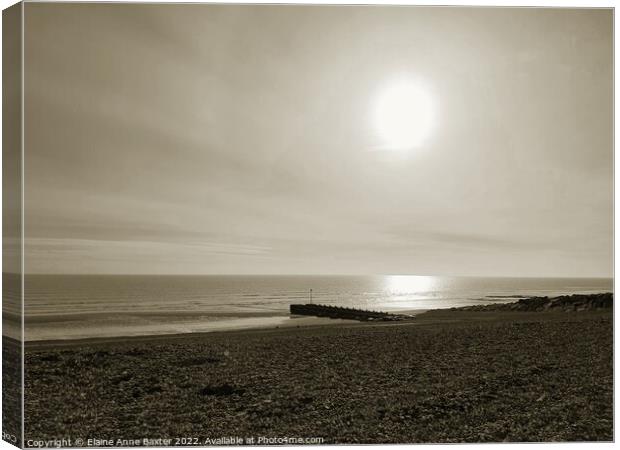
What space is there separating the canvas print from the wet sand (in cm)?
2

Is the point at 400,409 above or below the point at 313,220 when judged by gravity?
below

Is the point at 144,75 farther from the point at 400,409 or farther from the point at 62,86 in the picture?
the point at 400,409

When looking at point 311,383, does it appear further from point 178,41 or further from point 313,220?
point 178,41

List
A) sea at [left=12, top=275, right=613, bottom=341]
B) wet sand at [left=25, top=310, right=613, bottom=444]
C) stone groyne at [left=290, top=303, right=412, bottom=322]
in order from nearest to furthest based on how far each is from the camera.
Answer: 1. sea at [left=12, top=275, right=613, bottom=341]
2. wet sand at [left=25, top=310, right=613, bottom=444]
3. stone groyne at [left=290, top=303, right=412, bottom=322]

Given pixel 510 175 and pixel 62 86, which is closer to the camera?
pixel 62 86

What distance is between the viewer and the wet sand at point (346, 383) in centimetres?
418

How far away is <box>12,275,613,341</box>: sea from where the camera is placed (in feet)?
13.4

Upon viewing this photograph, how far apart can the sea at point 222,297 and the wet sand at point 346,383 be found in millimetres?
111

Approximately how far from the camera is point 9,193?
4.23m

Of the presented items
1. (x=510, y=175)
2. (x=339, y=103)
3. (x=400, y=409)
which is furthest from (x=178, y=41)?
(x=400, y=409)

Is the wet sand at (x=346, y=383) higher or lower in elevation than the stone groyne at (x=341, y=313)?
lower

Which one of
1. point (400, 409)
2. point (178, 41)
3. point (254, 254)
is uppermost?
point (178, 41)

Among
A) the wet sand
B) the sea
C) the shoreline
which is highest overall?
the sea

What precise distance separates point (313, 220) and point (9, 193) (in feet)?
7.18
